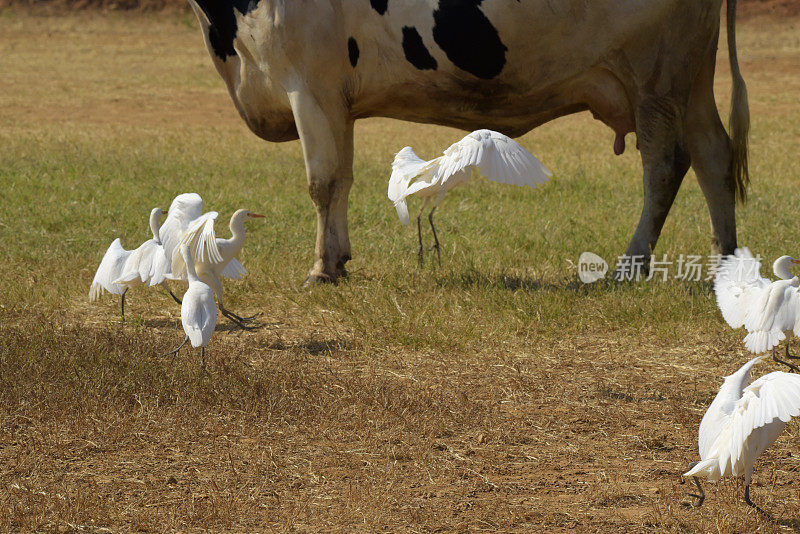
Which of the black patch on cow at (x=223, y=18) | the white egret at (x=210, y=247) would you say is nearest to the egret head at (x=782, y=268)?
the white egret at (x=210, y=247)

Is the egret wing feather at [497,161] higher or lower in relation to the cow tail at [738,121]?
lower

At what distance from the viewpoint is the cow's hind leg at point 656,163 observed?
6770 mm

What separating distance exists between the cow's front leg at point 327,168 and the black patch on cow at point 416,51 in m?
0.56

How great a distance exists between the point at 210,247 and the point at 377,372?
103cm

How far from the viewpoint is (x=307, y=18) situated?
6820 mm

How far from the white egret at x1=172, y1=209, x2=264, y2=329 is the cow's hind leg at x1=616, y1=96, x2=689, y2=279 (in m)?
2.56

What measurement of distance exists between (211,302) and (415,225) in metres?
4.27

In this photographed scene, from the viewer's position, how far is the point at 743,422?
352 centimetres

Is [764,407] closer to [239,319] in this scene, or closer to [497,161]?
[497,161]

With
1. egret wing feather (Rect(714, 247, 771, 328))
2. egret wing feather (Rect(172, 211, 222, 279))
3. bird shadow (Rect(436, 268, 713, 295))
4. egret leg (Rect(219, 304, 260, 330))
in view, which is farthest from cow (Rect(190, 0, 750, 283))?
egret wing feather (Rect(714, 247, 771, 328))

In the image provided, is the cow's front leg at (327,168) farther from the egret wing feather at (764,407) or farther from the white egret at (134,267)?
the egret wing feather at (764,407)

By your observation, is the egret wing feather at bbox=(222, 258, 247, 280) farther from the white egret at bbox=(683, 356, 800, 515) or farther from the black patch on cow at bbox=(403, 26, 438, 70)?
the white egret at bbox=(683, 356, 800, 515)

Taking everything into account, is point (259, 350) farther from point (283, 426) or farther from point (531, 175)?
point (531, 175)

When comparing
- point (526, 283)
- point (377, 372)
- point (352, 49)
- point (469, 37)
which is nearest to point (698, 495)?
point (377, 372)
